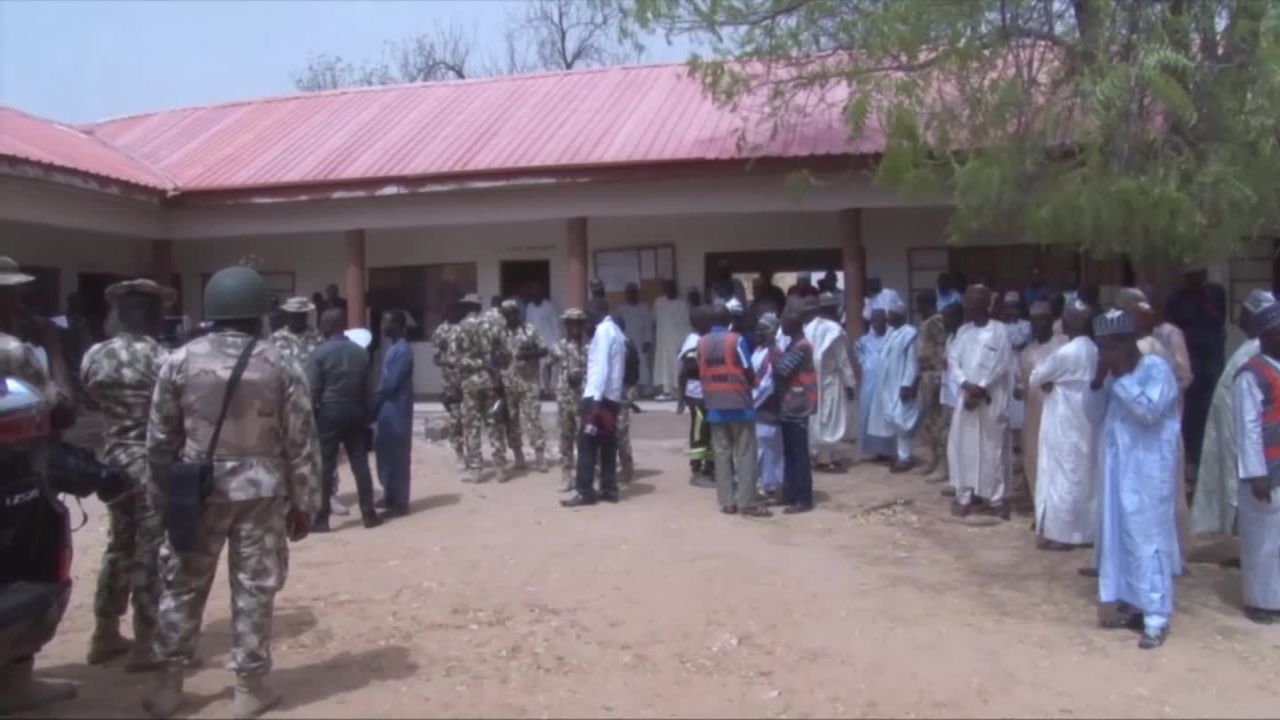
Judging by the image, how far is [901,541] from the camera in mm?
9047

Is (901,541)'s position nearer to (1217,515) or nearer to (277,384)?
(1217,515)

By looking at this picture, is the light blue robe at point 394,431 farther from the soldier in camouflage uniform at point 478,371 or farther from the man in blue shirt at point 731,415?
the man in blue shirt at point 731,415

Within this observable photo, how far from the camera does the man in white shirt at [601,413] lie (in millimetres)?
10109

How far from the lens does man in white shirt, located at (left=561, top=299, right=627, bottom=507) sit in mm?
10109

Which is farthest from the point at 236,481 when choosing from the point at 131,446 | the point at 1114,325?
the point at 1114,325

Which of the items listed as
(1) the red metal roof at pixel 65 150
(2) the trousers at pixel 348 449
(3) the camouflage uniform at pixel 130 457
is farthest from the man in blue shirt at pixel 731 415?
(1) the red metal roof at pixel 65 150

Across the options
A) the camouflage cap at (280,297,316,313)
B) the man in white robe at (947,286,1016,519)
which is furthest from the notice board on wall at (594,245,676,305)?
the man in white robe at (947,286,1016,519)

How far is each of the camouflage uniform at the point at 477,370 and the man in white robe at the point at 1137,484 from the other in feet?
18.9

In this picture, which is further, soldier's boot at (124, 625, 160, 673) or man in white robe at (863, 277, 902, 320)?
man in white robe at (863, 277, 902, 320)

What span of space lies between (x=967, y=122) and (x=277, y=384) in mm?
5465

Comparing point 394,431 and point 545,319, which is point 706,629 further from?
point 545,319

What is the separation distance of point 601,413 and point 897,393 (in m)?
3.01

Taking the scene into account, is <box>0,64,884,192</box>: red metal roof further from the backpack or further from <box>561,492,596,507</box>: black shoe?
<box>561,492,596,507</box>: black shoe

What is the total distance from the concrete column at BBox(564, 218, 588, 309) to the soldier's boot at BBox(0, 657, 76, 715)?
8827 mm
